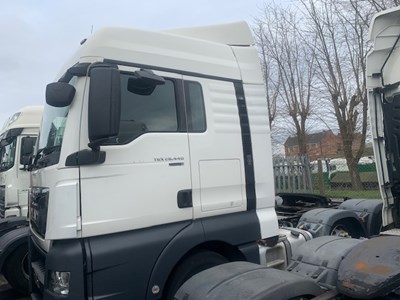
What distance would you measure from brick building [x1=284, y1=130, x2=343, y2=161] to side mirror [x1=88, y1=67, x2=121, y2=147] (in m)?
18.4

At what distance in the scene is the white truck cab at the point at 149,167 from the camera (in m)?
3.21

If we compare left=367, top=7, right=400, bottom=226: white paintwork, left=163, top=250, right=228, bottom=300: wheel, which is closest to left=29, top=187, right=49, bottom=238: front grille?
left=163, top=250, right=228, bottom=300: wheel

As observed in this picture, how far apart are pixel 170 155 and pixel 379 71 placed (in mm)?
2458

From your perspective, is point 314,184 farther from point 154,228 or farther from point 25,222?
point 154,228

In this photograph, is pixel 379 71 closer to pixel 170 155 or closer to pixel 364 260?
Result: pixel 364 260

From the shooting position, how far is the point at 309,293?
2.88m

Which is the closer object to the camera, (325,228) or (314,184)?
(325,228)

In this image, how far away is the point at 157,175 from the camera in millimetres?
3605

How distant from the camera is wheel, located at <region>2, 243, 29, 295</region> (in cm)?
594

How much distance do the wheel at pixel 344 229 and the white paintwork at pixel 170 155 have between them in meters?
2.14

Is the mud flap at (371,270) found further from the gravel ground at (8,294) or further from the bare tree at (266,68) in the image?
the bare tree at (266,68)

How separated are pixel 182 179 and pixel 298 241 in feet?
6.67

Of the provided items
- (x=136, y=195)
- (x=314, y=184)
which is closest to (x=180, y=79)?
(x=136, y=195)

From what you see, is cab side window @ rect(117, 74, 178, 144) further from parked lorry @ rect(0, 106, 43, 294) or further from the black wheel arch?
parked lorry @ rect(0, 106, 43, 294)
